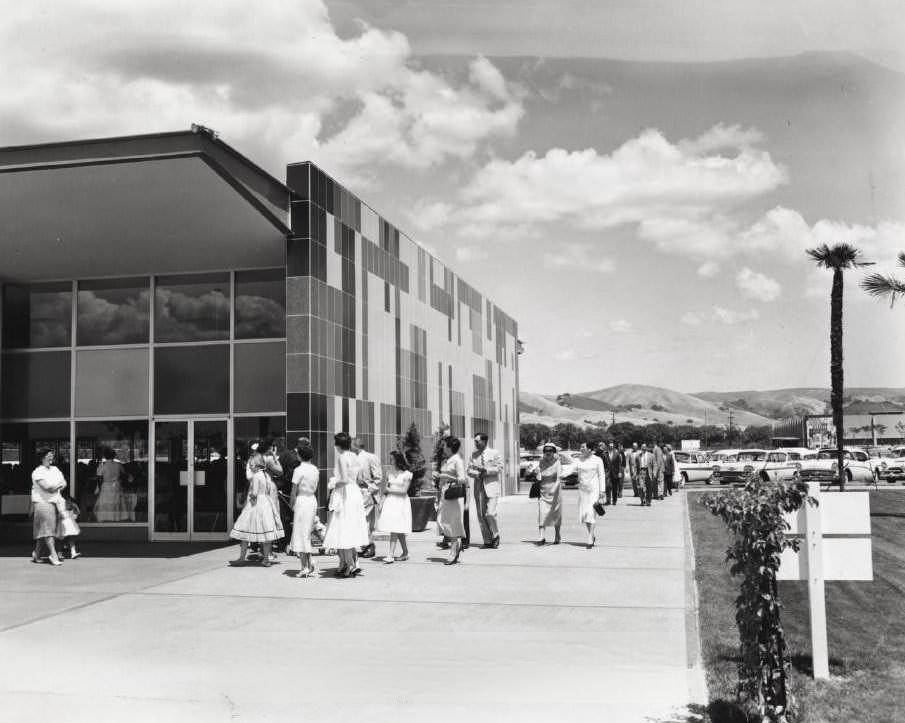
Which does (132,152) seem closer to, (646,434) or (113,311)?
(113,311)

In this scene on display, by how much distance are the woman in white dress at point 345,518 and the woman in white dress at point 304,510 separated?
31 cm

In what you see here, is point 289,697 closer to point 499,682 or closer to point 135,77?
point 499,682

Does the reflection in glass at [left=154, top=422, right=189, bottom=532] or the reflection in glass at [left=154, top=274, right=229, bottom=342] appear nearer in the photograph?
the reflection in glass at [left=154, top=422, right=189, bottom=532]

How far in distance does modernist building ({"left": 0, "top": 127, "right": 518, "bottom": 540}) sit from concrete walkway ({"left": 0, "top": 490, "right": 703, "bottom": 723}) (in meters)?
3.20

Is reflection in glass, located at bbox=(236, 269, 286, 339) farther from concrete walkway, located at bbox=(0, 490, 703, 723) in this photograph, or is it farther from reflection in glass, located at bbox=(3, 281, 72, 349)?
concrete walkway, located at bbox=(0, 490, 703, 723)

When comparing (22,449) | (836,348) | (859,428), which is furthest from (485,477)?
(859,428)

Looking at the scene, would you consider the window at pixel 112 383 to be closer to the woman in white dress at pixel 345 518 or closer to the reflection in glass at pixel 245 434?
the reflection in glass at pixel 245 434

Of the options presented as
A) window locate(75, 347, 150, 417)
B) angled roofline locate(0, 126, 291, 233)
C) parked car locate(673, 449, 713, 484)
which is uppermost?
angled roofline locate(0, 126, 291, 233)

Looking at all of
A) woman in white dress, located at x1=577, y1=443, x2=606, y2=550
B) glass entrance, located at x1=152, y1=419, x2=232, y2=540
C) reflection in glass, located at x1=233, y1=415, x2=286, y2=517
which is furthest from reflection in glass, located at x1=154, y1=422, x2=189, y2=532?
woman in white dress, located at x1=577, y1=443, x2=606, y2=550

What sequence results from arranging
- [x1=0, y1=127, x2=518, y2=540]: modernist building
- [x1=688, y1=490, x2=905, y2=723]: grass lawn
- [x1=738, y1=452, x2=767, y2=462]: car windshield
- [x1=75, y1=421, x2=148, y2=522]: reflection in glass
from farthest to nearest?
[x1=738, y1=452, x2=767, y2=462]: car windshield, [x1=75, y1=421, x2=148, y2=522]: reflection in glass, [x1=0, y1=127, x2=518, y2=540]: modernist building, [x1=688, y1=490, x2=905, y2=723]: grass lawn

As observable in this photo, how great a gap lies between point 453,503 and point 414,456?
6.11 metres

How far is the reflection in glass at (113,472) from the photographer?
16.5m

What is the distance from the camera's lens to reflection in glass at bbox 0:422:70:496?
17.1 m

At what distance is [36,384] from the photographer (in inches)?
677
